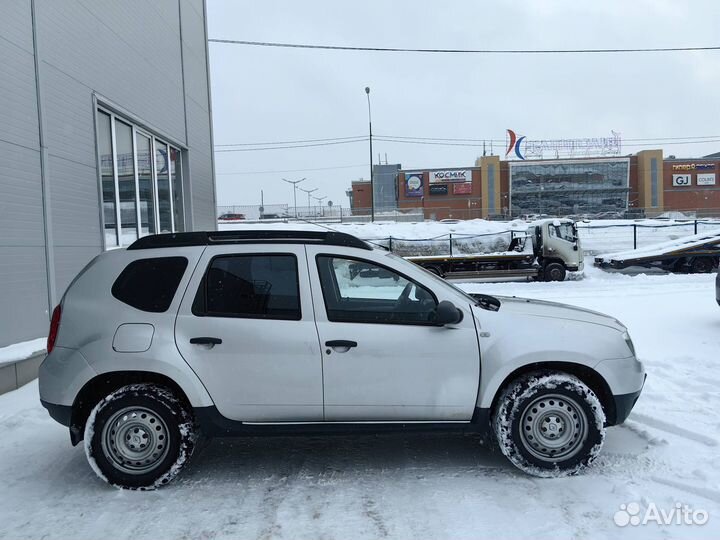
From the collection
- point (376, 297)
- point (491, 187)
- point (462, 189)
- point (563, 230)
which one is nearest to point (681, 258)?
point (563, 230)

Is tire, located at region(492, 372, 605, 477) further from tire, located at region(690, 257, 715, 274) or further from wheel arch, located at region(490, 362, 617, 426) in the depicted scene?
tire, located at region(690, 257, 715, 274)

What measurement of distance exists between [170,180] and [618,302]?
33.9 feet

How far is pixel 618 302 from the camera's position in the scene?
1197 cm

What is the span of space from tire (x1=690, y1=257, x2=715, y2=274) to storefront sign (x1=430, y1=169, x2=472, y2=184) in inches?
2324

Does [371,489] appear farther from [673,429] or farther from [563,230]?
[563,230]

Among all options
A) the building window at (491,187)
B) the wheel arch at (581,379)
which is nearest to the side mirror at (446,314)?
the wheel arch at (581,379)

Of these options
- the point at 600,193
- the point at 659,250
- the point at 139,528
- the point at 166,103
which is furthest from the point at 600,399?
the point at 600,193

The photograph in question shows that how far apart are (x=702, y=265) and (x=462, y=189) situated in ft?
195

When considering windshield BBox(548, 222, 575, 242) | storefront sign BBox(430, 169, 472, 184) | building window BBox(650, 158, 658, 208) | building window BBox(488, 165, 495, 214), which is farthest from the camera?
storefront sign BBox(430, 169, 472, 184)

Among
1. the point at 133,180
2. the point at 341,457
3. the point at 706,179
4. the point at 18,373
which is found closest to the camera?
the point at 341,457

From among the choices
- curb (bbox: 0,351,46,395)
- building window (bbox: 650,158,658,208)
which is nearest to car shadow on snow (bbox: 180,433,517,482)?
curb (bbox: 0,351,46,395)

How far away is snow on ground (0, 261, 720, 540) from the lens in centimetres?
362

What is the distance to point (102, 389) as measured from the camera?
169 inches

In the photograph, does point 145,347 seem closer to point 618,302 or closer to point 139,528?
point 139,528
